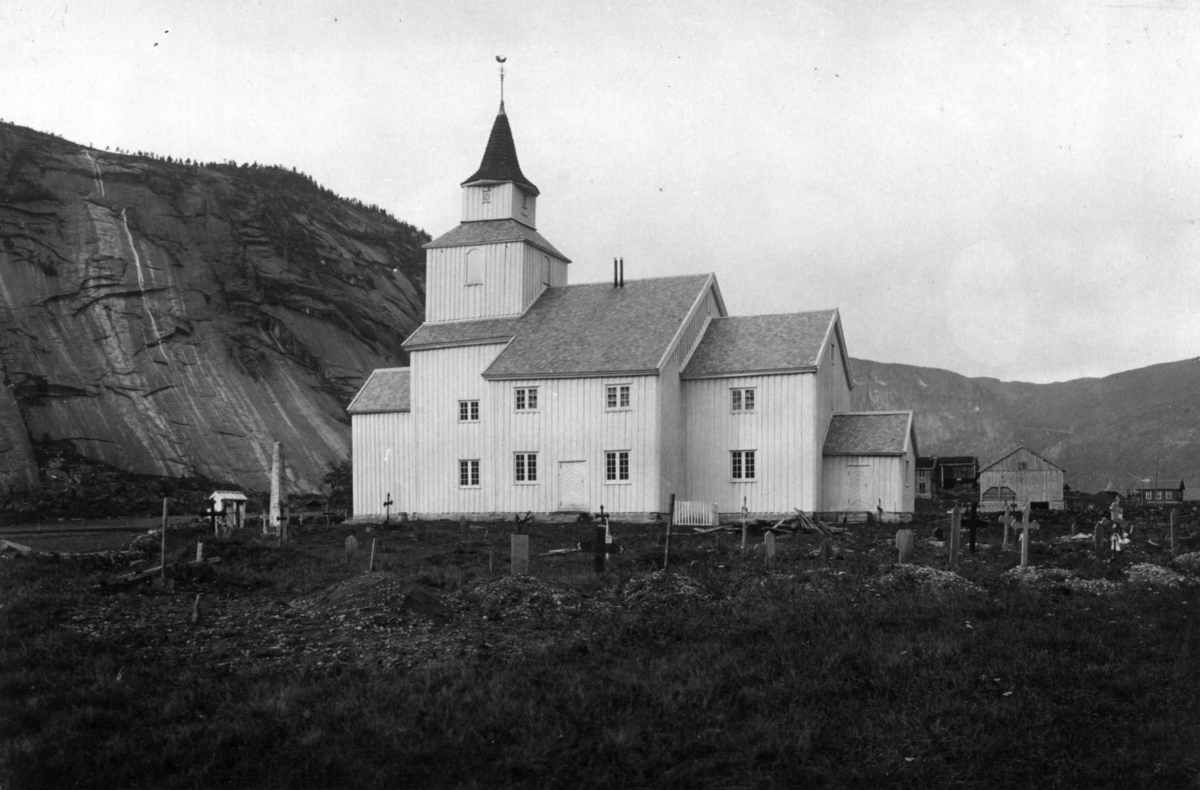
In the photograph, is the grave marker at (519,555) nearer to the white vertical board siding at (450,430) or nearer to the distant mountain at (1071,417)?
the white vertical board siding at (450,430)

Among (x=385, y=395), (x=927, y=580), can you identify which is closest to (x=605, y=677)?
(x=927, y=580)

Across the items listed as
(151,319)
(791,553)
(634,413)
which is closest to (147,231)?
(151,319)

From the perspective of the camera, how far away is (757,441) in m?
39.1

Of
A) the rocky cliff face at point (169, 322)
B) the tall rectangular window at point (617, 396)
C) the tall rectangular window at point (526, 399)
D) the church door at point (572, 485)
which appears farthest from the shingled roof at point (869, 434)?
the rocky cliff face at point (169, 322)

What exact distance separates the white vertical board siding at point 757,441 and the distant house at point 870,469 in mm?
2006

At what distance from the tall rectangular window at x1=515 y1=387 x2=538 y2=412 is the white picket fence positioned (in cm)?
686

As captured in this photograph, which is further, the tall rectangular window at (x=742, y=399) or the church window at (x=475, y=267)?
the church window at (x=475, y=267)

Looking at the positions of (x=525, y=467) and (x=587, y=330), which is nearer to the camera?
(x=525, y=467)

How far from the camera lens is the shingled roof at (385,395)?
4422cm

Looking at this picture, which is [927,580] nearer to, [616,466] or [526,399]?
[616,466]

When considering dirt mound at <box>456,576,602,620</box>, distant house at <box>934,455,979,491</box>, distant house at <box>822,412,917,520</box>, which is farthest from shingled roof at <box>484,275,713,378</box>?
distant house at <box>934,455,979,491</box>

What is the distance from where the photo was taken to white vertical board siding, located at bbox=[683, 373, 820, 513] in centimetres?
3819

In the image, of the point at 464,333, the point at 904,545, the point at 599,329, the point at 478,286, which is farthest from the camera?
the point at 478,286

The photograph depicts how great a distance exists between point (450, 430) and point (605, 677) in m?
31.5
